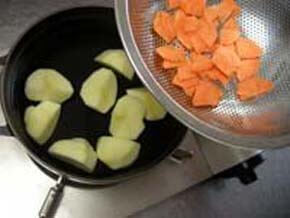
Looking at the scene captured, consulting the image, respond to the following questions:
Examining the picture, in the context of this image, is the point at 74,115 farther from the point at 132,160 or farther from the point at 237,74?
the point at 237,74

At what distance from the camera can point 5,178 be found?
812 mm

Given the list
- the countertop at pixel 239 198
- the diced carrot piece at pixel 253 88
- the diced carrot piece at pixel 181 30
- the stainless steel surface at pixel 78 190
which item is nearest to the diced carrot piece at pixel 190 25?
the diced carrot piece at pixel 181 30

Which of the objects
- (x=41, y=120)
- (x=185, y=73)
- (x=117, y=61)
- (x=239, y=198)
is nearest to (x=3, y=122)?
(x=41, y=120)

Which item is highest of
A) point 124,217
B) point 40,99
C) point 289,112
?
point 40,99

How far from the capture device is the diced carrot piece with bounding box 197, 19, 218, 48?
74 centimetres

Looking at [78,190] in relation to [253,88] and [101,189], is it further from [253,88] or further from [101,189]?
[253,88]

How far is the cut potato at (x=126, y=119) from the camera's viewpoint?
2.58ft

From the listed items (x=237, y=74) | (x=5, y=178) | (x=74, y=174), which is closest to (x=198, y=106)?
(x=237, y=74)

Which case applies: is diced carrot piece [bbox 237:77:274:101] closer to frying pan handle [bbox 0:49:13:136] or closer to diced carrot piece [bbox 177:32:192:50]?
diced carrot piece [bbox 177:32:192:50]

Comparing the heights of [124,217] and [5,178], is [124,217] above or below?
below

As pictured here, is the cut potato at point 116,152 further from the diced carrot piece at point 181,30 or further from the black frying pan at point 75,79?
the diced carrot piece at point 181,30

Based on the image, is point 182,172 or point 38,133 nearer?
point 38,133

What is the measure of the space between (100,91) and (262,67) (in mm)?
247

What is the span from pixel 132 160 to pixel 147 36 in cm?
19
